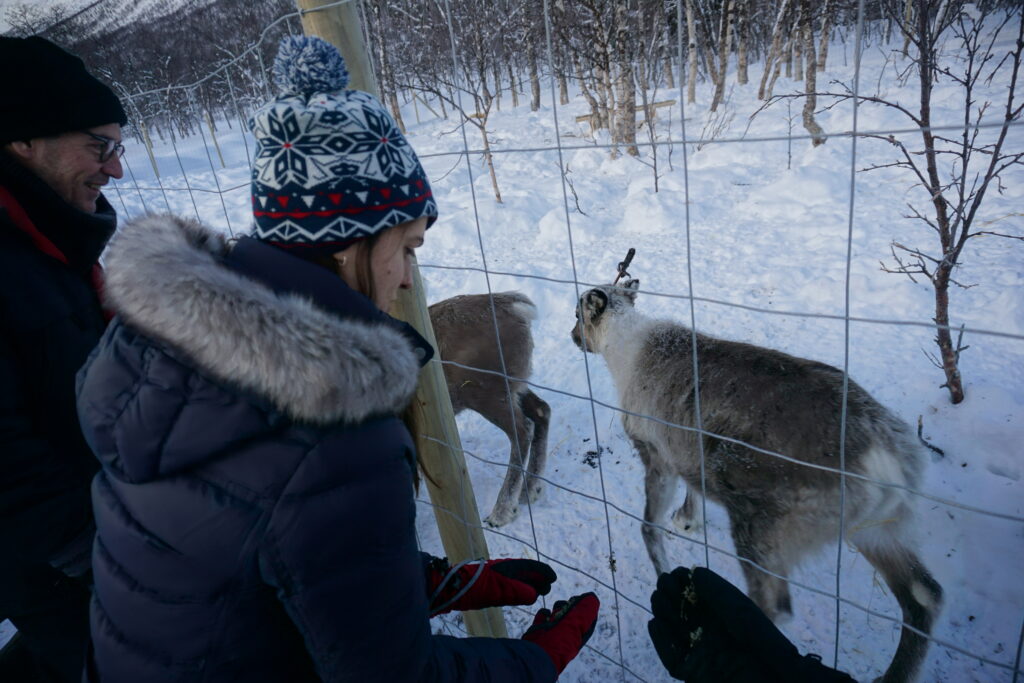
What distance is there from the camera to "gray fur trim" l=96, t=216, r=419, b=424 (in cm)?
77

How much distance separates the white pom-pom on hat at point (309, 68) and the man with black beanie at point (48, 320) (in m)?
0.97

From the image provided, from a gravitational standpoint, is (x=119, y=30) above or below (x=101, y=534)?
above

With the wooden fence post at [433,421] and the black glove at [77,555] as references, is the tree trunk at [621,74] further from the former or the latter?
the black glove at [77,555]

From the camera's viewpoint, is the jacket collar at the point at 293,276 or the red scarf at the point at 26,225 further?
the red scarf at the point at 26,225

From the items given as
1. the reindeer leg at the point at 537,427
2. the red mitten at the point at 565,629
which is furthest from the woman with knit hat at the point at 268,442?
the reindeer leg at the point at 537,427

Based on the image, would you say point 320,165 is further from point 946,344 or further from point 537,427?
point 946,344

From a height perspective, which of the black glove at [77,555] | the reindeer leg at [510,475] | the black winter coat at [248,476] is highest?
the black winter coat at [248,476]

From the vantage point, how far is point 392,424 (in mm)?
877

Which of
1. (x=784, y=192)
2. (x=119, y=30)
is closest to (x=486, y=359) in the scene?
(x=784, y=192)

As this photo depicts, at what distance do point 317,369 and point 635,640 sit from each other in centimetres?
238

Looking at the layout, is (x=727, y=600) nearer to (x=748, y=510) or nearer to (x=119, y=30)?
(x=748, y=510)

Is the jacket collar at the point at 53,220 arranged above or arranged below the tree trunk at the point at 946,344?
above

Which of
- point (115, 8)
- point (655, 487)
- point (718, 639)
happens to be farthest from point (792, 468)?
point (115, 8)

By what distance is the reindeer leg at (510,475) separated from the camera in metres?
3.63
